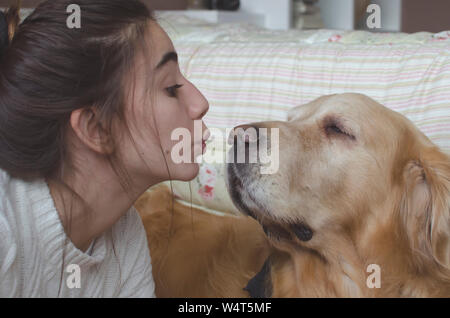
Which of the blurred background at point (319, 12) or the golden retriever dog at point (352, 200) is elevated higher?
the blurred background at point (319, 12)

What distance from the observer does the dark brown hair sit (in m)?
0.52

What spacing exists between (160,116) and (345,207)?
0.80 feet

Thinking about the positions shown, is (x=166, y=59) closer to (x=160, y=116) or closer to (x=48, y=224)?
(x=160, y=116)

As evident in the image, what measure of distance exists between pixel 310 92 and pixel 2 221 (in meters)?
0.44

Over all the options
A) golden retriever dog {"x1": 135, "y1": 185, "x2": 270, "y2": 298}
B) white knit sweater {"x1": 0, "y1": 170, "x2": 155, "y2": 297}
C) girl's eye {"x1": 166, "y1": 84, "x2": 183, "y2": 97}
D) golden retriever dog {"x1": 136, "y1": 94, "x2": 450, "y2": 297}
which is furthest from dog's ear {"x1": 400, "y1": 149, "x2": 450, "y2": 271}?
white knit sweater {"x1": 0, "y1": 170, "x2": 155, "y2": 297}

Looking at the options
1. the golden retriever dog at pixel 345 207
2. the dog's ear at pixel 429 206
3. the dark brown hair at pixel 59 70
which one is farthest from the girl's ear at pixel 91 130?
the dog's ear at pixel 429 206

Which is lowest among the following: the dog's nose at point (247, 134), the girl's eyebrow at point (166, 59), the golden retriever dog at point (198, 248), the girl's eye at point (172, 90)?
the golden retriever dog at point (198, 248)

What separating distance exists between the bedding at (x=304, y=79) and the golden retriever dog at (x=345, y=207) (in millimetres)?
66

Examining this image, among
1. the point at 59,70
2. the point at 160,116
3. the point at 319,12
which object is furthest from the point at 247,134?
the point at 319,12

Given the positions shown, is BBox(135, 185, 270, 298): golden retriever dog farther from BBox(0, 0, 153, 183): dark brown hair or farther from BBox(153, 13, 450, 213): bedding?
BBox(0, 0, 153, 183): dark brown hair

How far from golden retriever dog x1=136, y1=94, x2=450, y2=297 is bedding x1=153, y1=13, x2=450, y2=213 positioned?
7 cm

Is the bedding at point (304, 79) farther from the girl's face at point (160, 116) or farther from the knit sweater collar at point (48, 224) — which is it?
the knit sweater collar at point (48, 224)

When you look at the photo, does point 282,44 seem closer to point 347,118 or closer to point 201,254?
point 347,118

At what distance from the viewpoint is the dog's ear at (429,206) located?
51 centimetres
